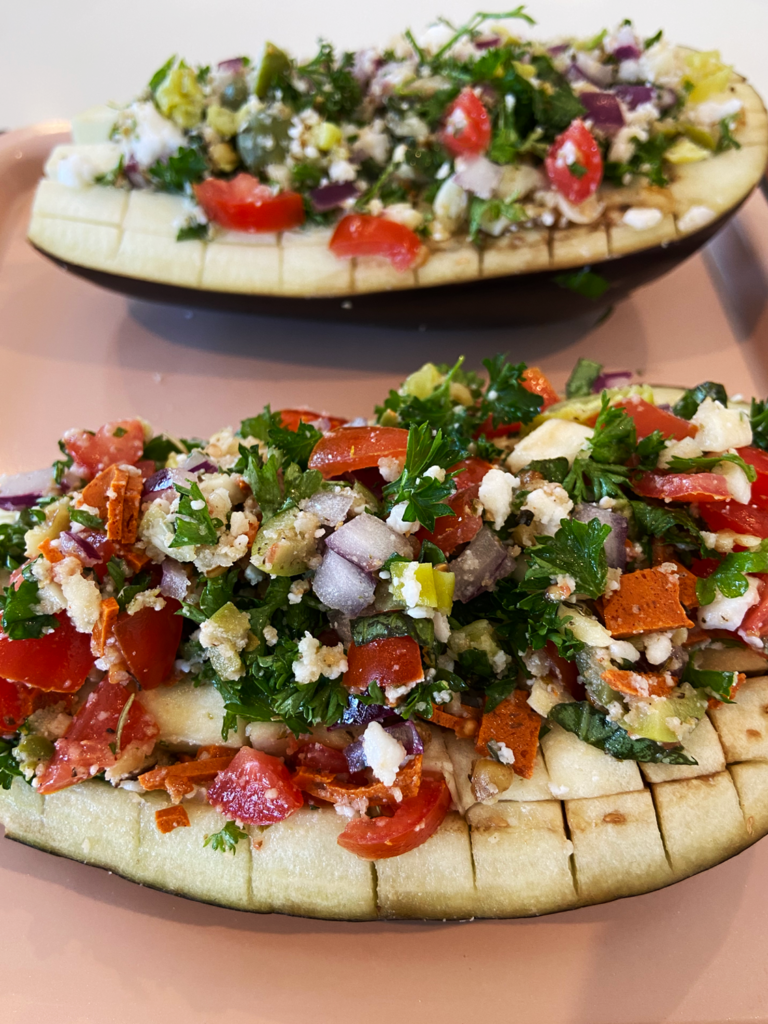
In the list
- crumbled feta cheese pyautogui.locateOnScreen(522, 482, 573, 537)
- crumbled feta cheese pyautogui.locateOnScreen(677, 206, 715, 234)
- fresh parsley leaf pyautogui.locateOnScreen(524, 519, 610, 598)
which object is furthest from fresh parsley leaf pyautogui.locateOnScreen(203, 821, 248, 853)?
crumbled feta cheese pyautogui.locateOnScreen(677, 206, 715, 234)

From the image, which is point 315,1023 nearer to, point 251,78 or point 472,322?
point 472,322

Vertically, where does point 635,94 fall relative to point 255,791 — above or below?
above

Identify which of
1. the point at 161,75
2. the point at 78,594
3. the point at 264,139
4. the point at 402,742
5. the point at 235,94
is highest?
the point at 161,75

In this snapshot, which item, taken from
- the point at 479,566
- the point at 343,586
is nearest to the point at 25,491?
the point at 343,586

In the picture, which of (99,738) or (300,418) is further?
(300,418)

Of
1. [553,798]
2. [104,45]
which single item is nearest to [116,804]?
[553,798]

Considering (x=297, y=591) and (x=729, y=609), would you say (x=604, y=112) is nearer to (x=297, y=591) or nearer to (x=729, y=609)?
(x=729, y=609)
